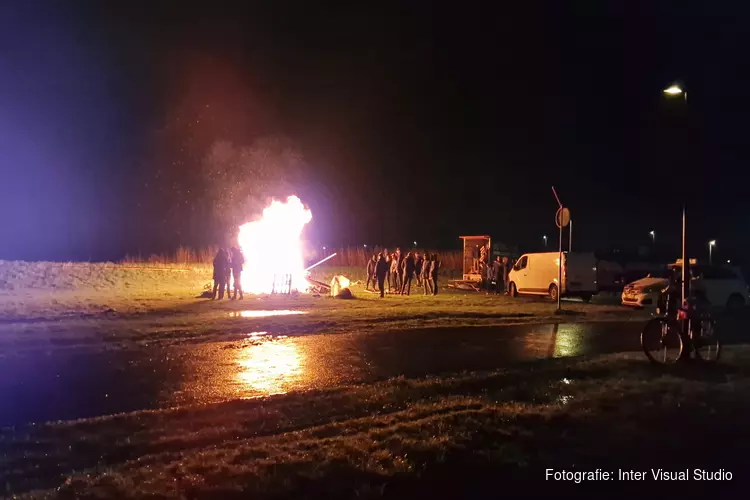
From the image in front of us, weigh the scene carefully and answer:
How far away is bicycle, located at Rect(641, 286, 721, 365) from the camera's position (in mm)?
10016

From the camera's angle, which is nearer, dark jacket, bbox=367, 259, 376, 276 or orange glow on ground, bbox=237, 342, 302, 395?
orange glow on ground, bbox=237, 342, 302, 395

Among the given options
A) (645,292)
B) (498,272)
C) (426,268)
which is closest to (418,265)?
(426,268)

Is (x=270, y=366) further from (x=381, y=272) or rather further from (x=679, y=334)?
(x=381, y=272)

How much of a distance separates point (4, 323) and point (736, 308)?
21.8 m

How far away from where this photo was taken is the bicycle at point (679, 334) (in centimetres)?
1002

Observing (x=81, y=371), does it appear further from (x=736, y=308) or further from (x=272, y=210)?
(x=736, y=308)

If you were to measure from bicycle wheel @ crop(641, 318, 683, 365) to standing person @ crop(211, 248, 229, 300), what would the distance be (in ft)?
48.7

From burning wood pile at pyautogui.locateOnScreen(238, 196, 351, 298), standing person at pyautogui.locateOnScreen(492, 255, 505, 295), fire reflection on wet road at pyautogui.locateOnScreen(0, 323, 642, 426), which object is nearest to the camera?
fire reflection on wet road at pyautogui.locateOnScreen(0, 323, 642, 426)

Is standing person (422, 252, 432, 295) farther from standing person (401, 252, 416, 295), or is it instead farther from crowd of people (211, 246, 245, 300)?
crowd of people (211, 246, 245, 300)

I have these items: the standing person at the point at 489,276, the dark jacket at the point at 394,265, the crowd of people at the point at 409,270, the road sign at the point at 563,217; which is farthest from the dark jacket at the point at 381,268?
the road sign at the point at 563,217

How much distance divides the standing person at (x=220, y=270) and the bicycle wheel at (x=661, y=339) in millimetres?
14851

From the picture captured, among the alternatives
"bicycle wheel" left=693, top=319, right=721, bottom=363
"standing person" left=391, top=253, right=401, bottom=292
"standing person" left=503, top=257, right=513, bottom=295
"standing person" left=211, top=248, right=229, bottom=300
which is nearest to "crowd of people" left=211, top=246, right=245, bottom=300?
"standing person" left=211, top=248, right=229, bottom=300

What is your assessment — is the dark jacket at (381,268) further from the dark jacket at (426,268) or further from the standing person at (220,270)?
the standing person at (220,270)

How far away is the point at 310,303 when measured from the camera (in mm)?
21359
